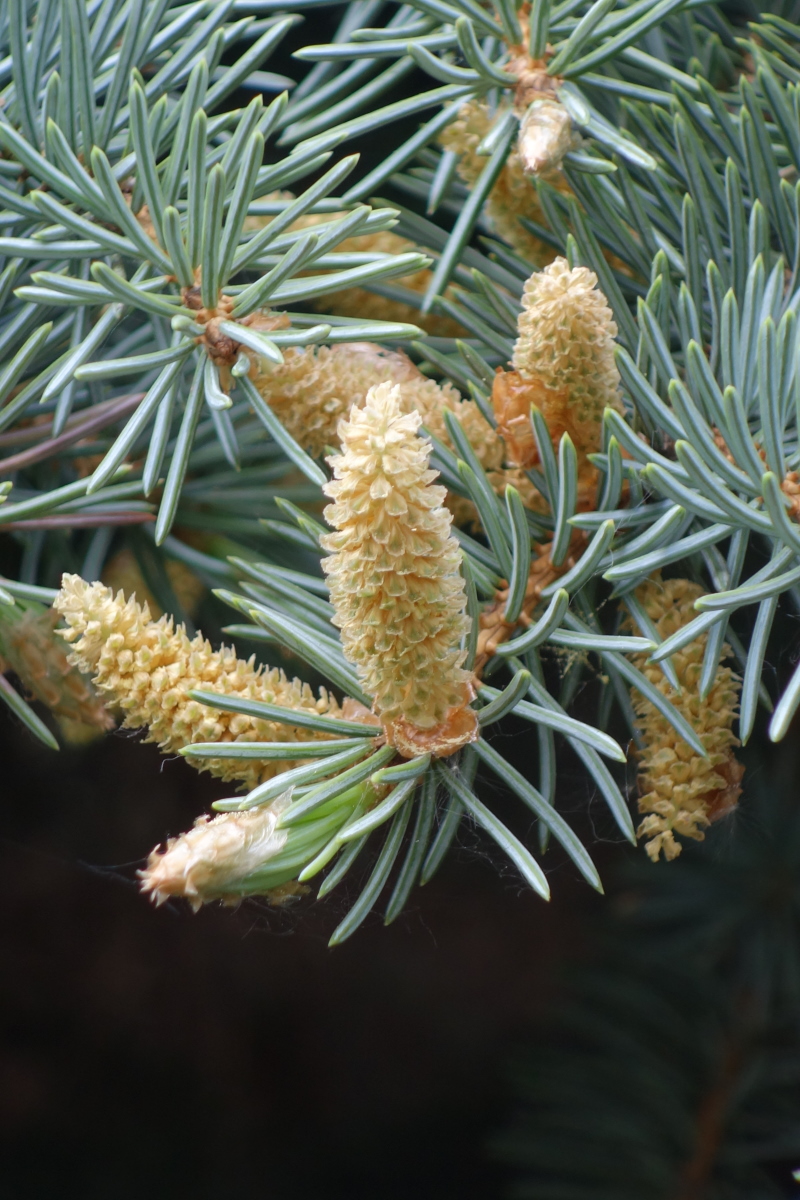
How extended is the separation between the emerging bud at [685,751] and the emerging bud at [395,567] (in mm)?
68

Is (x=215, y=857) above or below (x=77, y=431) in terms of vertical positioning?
below

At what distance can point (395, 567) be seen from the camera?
19cm

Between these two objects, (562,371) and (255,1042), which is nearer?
(562,371)

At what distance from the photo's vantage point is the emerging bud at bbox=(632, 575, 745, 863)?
0.24m

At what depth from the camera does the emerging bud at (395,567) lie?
0.60ft

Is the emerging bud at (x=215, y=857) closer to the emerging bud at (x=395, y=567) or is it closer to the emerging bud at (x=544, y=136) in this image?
the emerging bud at (x=395, y=567)

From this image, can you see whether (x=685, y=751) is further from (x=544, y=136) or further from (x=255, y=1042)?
(x=255, y=1042)

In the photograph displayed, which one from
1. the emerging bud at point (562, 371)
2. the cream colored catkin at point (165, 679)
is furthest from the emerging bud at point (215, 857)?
the emerging bud at point (562, 371)

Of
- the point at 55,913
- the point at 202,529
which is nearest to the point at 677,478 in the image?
the point at 202,529

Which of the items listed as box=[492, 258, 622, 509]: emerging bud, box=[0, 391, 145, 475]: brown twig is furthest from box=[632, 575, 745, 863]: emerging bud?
box=[0, 391, 145, 475]: brown twig

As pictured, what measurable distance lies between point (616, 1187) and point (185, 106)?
0.63 meters

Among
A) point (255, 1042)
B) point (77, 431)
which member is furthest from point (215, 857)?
point (255, 1042)

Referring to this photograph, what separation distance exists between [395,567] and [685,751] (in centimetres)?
11

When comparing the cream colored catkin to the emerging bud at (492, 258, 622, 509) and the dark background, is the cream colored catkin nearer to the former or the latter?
the emerging bud at (492, 258, 622, 509)
